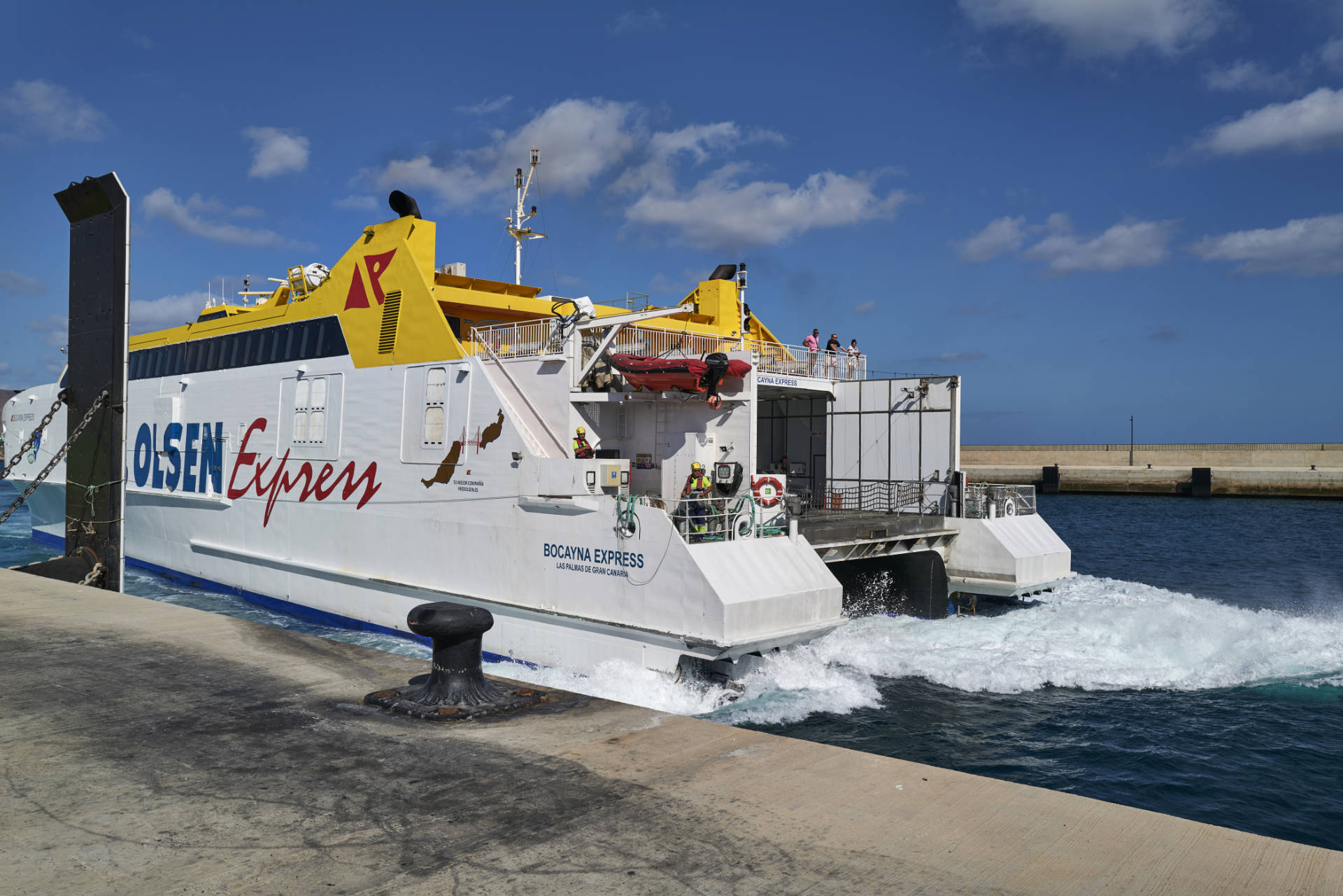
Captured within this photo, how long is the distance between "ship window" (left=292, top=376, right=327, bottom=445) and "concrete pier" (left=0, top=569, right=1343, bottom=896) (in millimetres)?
10279

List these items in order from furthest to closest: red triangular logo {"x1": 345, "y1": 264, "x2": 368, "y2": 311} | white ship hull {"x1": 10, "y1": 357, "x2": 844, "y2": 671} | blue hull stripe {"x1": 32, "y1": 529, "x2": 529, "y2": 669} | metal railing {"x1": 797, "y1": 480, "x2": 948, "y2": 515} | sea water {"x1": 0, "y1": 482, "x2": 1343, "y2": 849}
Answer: metal railing {"x1": 797, "y1": 480, "x2": 948, "y2": 515}
red triangular logo {"x1": 345, "y1": 264, "x2": 368, "y2": 311}
blue hull stripe {"x1": 32, "y1": 529, "x2": 529, "y2": 669}
white ship hull {"x1": 10, "y1": 357, "x2": 844, "y2": 671}
sea water {"x1": 0, "y1": 482, "x2": 1343, "y2": 849}

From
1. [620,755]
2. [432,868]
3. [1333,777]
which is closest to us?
[432,868]

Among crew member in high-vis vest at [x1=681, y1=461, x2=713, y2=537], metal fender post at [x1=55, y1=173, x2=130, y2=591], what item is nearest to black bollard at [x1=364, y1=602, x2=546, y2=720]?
crew member in high-vis vest at [x1=681, y1=461, x2=713, y2=537]

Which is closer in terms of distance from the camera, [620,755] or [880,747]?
[620,755]

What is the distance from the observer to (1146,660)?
13641mm

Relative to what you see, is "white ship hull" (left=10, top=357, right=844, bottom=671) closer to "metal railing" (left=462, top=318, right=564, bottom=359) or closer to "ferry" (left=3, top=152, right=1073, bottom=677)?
"ferry" (left=3, top=152, right=1073, bottom=677)

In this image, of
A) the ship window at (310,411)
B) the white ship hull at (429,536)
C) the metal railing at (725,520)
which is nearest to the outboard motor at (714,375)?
the metal railing at (725,520)

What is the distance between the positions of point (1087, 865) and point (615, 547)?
8.04m

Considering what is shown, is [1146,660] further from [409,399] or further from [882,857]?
[409,399]

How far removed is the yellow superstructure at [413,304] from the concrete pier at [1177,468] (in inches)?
1906

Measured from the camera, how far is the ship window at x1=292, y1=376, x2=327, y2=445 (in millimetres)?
16812

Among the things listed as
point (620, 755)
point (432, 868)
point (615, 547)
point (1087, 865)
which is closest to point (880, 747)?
point (615, 547)

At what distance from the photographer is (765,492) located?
39.7ft

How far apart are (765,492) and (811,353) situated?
5.44 m
